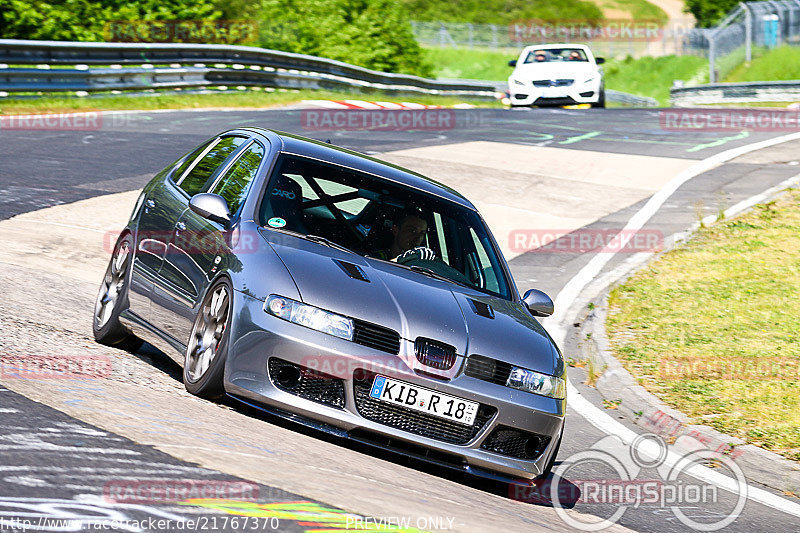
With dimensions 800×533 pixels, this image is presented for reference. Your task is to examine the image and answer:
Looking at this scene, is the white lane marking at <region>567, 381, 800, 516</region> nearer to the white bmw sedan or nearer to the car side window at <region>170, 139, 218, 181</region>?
the car side window at <region>170, 139, 218, 181</region>

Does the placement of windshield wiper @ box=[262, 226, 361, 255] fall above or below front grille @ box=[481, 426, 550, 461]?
above

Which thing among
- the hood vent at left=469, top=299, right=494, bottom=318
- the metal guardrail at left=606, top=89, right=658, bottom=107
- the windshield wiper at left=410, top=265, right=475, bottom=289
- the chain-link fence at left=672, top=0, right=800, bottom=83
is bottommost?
the metal guardrail at left=606, top=89, right=658, bottom=107

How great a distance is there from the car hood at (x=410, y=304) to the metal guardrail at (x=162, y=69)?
1691cm

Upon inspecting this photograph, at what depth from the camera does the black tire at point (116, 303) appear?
728cm

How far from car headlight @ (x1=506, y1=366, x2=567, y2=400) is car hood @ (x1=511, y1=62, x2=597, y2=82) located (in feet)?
76.3

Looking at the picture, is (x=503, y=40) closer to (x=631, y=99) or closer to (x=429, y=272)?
(x=631, y=99)

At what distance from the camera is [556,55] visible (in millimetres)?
29203

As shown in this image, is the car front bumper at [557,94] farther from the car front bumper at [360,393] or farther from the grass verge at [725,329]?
the car front bumper at [360,393]

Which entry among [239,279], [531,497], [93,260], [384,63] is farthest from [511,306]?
[384,63]

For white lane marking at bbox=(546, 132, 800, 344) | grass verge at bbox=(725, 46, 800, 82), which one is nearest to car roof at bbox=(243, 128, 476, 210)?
white lane marking at bbox=(546, 132, 800, 344)

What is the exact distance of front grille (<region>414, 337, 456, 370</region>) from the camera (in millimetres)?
5637

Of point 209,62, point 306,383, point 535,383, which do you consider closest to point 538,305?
point 535,383

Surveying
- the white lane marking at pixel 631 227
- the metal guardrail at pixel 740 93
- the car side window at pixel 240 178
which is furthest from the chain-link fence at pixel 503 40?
the car side window at pixel 240 178

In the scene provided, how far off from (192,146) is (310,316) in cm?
1228
